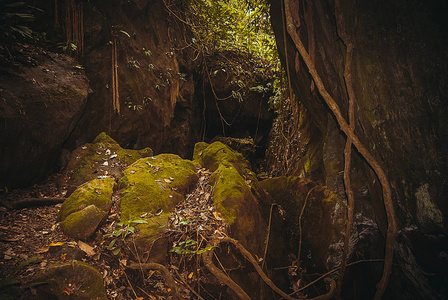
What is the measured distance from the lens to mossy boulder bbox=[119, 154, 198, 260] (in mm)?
3465

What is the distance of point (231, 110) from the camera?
10711mm

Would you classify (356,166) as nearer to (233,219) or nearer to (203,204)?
(233,219)

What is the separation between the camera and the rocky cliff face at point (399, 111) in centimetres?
221

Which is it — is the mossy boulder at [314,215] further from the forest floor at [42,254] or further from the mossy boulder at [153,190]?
the forest floor at [42,254]

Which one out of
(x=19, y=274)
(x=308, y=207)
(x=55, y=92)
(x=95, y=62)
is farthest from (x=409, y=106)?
(x=95, y=62)

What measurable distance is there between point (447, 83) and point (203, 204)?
12.5 ft

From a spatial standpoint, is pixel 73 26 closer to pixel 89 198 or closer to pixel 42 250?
pixel 89 198

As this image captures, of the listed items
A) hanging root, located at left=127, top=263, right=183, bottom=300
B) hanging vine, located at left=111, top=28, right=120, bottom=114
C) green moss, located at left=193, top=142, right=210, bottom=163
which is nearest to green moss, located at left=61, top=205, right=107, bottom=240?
hanging root, located at left=127, top=263, right=183, bottom=300

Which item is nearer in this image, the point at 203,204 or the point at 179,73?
the point at 203,204

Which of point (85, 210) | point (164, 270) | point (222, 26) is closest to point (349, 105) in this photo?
point (164, 270)

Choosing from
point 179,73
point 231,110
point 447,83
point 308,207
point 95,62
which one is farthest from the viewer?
point 231,110

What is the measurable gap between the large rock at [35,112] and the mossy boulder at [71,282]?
2451mm

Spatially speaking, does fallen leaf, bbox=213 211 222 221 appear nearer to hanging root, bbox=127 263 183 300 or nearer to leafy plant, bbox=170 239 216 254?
leafy plant, bbox=170 239 216 254

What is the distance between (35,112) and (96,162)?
1.65 meters
